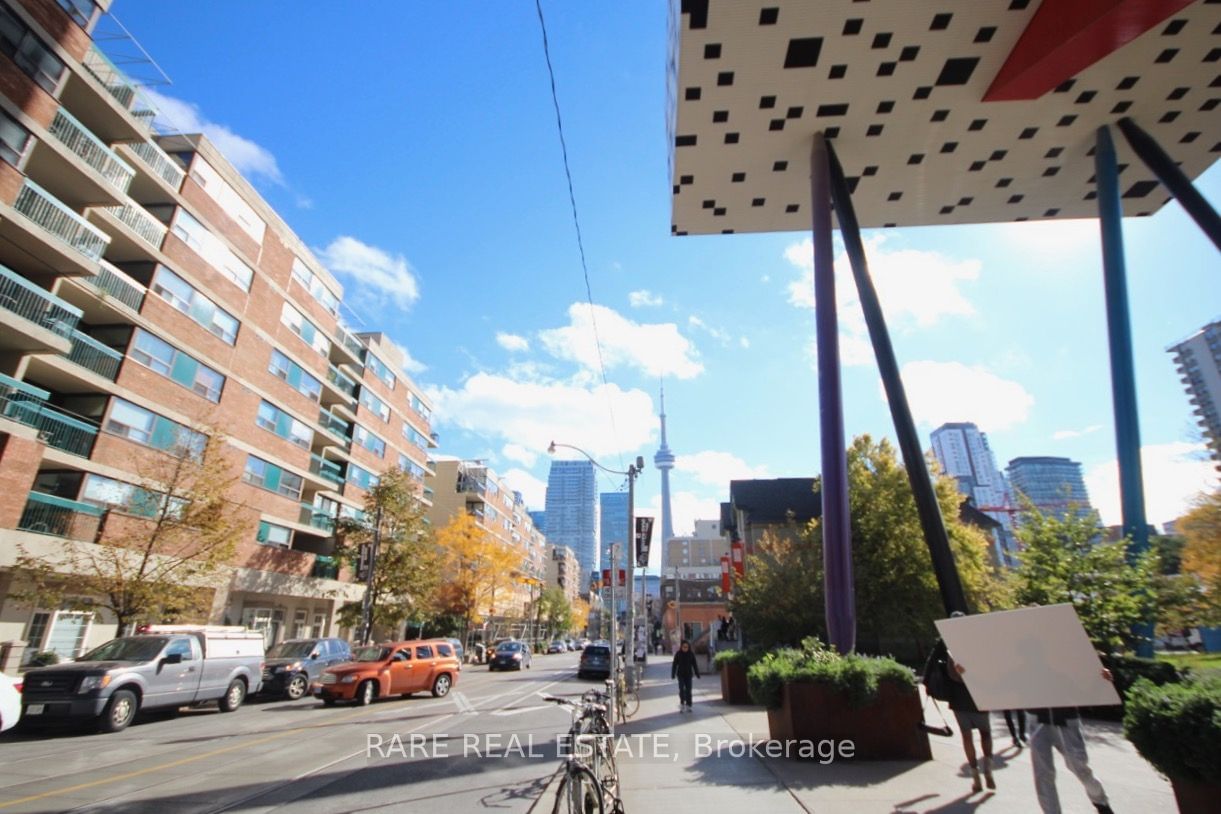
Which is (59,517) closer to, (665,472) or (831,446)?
(831,446)

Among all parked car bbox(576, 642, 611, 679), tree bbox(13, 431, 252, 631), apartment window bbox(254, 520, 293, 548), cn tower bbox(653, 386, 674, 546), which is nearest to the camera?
tree bbox(13, 431, 252, 631)

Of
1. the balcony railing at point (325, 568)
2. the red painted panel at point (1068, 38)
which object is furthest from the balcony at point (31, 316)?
the red painted panel at point (1068, 38)

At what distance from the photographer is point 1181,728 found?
4.98 m

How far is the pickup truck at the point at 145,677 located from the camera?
1155 centimetres

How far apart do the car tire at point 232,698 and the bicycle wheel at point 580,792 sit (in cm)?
1534

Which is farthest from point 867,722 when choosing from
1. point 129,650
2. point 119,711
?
point 129,650

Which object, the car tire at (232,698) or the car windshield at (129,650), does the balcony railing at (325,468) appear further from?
the car windshield at (129,650)

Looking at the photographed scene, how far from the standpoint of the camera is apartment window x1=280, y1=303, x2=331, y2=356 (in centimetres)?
3397

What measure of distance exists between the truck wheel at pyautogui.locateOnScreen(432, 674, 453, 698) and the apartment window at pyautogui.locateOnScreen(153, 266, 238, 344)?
19.7 m

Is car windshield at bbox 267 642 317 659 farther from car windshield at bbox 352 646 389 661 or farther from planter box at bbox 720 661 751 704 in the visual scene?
planter box at bbox 720 661 751 704

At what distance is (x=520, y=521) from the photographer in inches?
3511

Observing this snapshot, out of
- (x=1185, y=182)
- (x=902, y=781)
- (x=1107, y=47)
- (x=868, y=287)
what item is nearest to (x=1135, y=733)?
(x=902, y=781)

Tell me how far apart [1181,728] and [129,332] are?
30.7 meters

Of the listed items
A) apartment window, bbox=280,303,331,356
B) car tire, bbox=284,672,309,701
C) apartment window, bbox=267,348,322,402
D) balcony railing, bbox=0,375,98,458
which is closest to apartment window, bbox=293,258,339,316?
apartment window, bbox=280,303,331,356
